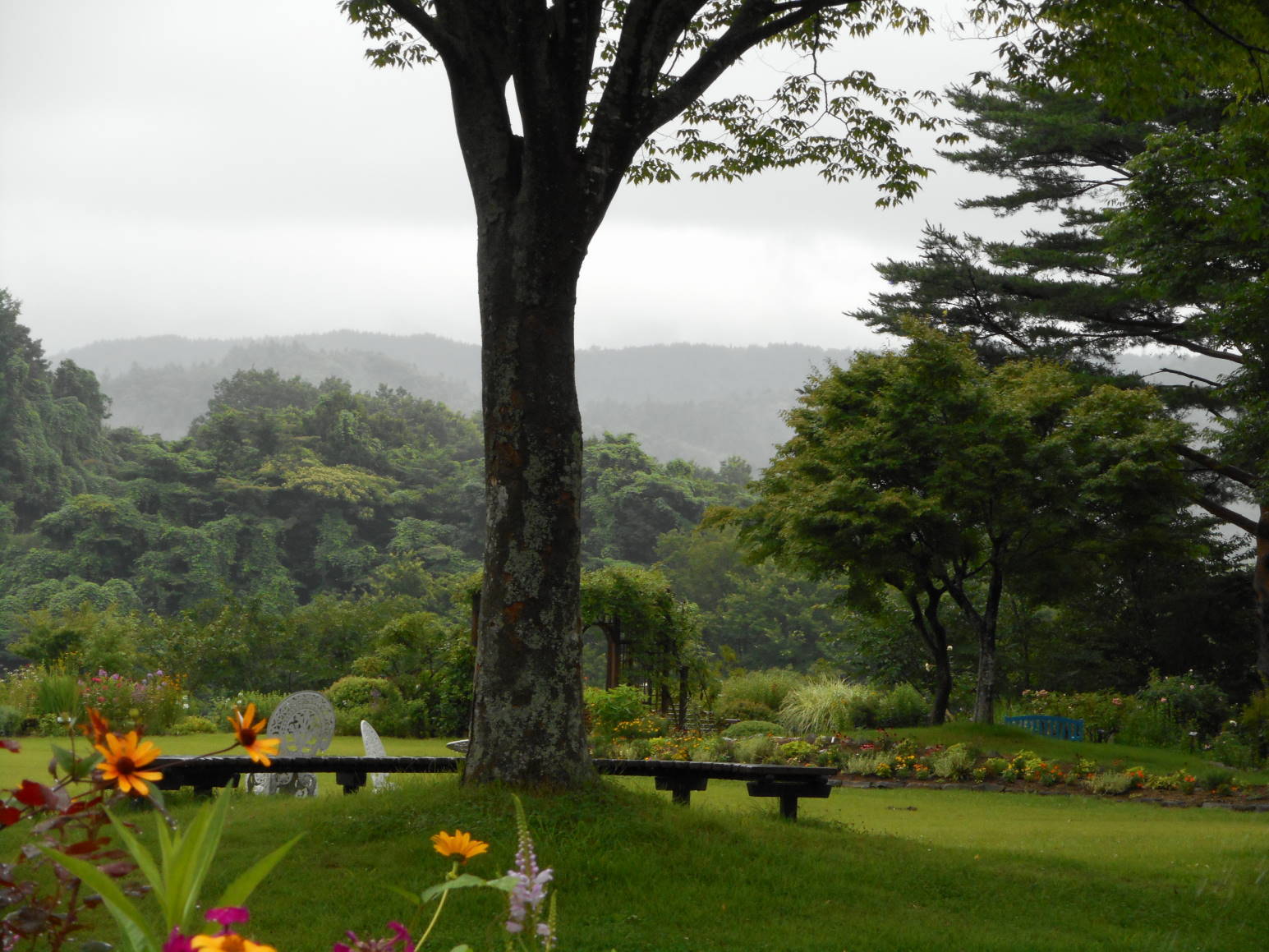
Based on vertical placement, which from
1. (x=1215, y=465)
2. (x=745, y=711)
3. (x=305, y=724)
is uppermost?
(x=1215, y=465)

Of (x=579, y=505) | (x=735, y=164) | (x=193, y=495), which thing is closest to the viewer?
(x=579, y=505)

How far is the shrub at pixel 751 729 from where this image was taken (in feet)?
53.6

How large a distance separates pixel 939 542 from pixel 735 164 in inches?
335

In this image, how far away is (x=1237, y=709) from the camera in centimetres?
1752

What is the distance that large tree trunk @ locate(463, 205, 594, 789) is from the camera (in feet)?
19.1

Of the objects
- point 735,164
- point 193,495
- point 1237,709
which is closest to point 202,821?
point 735,164

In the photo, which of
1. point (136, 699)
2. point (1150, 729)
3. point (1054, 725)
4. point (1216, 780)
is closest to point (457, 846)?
point (1216, 780)

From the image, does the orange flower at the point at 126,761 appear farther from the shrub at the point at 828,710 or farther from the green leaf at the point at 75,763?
the shrub at the point at 828,710

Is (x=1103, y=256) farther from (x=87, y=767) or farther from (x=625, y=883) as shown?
(x=87, y=767)

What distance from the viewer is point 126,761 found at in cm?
149

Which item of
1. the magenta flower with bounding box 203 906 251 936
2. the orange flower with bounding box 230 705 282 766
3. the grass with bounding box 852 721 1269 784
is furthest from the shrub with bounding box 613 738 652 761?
the magenta flower with bounding box 203 906 251 936

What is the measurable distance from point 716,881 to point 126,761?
13.9 feet

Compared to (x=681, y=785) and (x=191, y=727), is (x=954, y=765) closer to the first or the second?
(x=681, y=785)

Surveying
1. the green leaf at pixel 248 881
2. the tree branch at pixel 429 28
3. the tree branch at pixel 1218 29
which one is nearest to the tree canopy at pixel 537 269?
the tree branch at pixel 429 28
